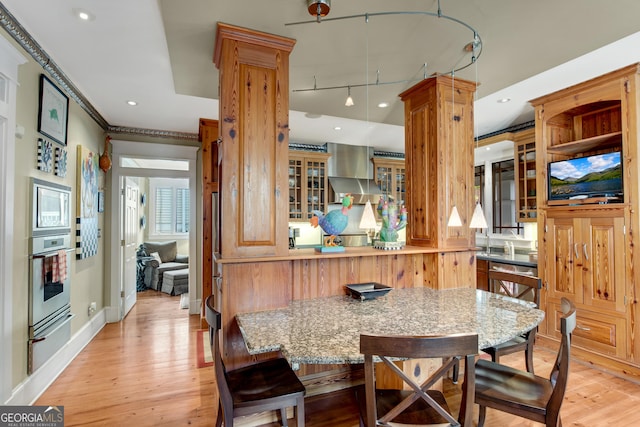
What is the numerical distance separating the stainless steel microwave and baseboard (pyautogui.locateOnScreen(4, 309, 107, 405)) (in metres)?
1.07

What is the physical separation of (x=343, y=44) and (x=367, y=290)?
172 centimetres

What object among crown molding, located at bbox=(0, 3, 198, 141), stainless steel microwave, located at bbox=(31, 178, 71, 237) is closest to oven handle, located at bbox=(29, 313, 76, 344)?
stainless steel microwave, located at bbox=(31, 178, 71, 237)

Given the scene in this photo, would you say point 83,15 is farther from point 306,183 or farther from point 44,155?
point 306,183

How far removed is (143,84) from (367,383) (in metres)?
3.16

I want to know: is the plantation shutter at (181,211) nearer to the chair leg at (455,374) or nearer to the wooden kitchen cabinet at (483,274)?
the wooden kitchen cabinet at (483,274)

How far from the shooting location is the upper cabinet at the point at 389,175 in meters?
6.08

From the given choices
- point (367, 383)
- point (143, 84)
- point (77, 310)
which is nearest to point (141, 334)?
point (77, 310)

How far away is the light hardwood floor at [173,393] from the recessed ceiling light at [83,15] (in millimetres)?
2640

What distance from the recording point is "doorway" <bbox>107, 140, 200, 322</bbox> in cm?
434

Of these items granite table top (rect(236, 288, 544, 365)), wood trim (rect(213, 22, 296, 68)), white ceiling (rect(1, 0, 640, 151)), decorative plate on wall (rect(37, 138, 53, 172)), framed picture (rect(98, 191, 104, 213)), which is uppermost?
white ceiling (rect(1, 0, 640, 151))

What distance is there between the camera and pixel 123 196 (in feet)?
15.1

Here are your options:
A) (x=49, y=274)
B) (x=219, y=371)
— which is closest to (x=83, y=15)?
(x=49, y=274)

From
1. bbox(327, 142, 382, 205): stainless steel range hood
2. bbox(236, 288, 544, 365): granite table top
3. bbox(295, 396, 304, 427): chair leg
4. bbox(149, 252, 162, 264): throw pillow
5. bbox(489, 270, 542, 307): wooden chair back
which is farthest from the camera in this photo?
bbox(149, 252, 162, 264): throw pillow

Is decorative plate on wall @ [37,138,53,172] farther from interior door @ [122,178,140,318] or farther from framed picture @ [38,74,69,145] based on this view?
interior door @ [122,178,140,318]
